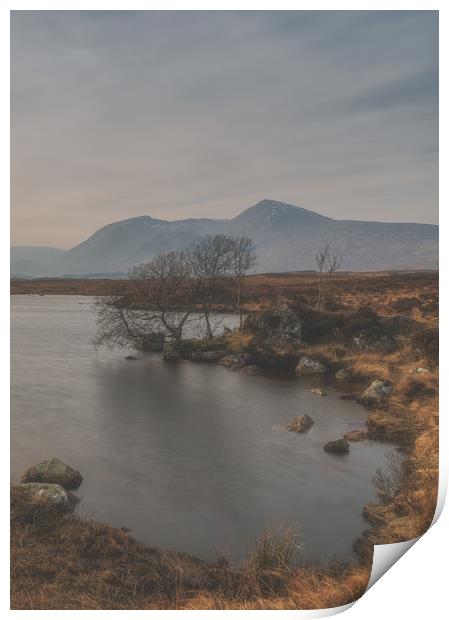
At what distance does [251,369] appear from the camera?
46.0 ft

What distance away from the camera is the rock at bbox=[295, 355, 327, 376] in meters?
13.7

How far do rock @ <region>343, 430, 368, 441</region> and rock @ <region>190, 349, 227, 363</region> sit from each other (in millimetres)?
7714

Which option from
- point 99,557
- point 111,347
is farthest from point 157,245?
point 99,557

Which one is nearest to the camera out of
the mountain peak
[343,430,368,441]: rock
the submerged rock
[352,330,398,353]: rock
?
[343,430,368,441]: rock

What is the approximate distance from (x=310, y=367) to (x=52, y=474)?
901 cm

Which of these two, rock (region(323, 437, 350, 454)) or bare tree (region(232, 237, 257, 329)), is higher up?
bare tree (region(232, 237, 257, 329))

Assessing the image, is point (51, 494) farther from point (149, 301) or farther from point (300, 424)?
point (149, 301)

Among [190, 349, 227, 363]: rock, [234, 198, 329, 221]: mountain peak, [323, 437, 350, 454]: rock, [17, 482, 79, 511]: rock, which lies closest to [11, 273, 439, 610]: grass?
[17, 482, 79, 511]: rock

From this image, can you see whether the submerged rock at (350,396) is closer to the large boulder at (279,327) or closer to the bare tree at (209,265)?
the large boulder at (279,327)

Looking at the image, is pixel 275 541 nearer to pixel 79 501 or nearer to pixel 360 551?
pixel 360 551

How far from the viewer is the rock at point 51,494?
17.5ft

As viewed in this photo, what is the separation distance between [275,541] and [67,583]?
1.98 m

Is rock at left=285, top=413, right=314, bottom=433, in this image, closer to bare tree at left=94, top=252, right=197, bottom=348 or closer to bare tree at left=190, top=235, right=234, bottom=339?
bare tree at left=94, top=252, right=197, bottom=348
